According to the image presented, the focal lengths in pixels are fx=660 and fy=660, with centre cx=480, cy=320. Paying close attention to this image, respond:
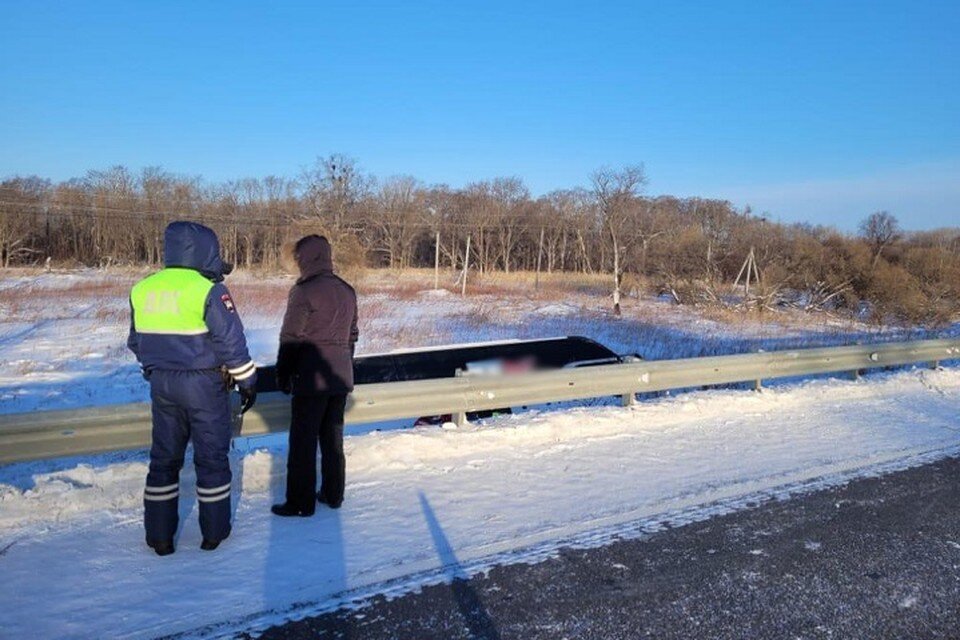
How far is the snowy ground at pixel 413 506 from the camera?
3.27 metres

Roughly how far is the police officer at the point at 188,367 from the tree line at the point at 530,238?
77.6ft

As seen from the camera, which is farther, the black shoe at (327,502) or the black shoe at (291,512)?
the black shoe at (327,502)


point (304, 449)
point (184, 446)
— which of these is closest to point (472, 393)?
point (304, 449)

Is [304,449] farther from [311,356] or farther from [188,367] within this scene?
[188,367]

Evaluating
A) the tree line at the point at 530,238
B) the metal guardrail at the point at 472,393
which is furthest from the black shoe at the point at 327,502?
the tree line at the point at 530,238

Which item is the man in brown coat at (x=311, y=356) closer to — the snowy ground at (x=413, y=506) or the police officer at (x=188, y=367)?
the snowy ground at (x=413, y=506)

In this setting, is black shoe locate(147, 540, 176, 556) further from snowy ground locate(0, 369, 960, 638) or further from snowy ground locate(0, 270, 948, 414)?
snowy ground locate(0, 270, 948, 414)

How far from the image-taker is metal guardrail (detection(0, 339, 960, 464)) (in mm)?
4383

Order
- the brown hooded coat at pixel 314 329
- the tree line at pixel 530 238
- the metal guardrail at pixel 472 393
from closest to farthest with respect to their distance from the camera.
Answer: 1. the brown hooded coat at pixel 314 329
2. the metal guardrail at pixel 472 393
3. the tree line at pixel 530 238

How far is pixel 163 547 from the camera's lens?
3.69 m

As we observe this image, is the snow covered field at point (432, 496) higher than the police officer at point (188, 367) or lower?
lower

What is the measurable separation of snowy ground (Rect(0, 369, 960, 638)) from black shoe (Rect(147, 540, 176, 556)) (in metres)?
0.04

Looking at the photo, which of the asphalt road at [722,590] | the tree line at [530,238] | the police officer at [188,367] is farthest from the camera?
the tree line at [530,238]

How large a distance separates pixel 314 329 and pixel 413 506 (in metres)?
1.40
